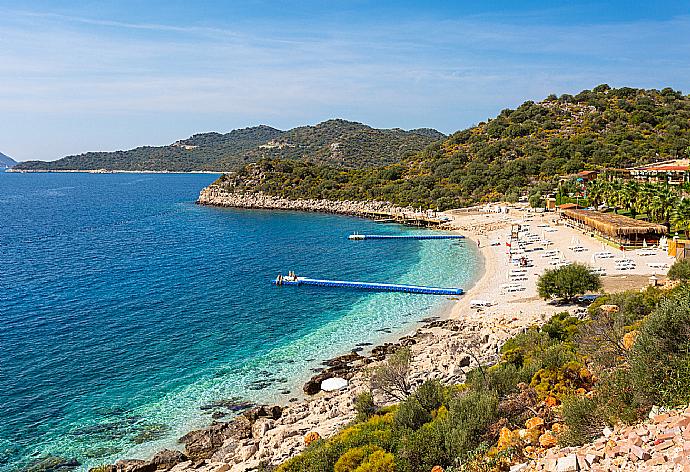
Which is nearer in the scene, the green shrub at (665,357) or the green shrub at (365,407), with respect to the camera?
the green shrub at (665,357)

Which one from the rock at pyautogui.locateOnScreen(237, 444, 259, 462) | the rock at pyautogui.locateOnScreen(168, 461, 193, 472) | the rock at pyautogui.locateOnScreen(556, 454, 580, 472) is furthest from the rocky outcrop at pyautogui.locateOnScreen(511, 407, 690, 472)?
the rock at pyautogui.locateOnScreen(168, 461, 193, 472)

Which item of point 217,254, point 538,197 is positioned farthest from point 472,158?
point 217,254

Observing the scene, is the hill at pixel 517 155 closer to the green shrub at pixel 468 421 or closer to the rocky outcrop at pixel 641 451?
the green shrub at pixel 468 421

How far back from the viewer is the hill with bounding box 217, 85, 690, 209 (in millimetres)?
91375

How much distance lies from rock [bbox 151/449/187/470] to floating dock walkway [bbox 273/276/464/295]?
24941 millimetres

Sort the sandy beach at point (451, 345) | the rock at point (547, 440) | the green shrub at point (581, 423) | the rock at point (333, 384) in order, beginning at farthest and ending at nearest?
1. the rock at point (333, 384)
2. the sandy beach at point (451, 345)
3. the rock at point (547, 440)
4. the green shrub at point (581, 423)

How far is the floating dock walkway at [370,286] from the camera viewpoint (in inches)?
1578

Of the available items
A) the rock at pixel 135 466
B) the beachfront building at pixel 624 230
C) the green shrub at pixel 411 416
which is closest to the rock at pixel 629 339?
the green shrub at pixel 411 416

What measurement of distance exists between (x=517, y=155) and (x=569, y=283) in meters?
75.9

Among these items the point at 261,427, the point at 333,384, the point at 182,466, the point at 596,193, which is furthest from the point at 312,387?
the point at 596,193

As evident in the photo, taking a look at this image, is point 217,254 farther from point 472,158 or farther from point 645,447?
point 472,158

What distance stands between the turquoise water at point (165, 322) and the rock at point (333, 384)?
1294 millimetres

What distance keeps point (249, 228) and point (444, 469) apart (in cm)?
7113

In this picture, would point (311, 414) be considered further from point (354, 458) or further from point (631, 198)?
point (631, 198)
